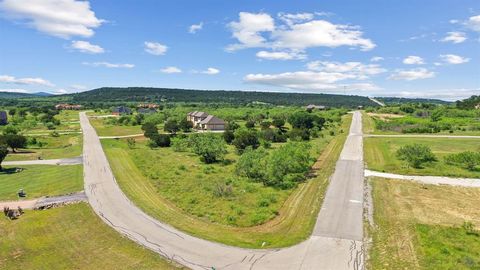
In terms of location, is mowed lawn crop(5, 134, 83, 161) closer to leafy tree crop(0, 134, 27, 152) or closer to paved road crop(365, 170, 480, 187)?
leafy tree crop(0, 134, 27, 152)

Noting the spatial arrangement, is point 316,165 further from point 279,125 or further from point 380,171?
point 279,125

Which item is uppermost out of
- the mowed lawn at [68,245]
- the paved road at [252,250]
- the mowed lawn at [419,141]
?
the mowed lawn at [419,141]

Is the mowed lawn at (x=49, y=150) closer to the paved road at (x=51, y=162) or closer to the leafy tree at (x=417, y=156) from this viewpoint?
the paved road at (x=51, y=162)

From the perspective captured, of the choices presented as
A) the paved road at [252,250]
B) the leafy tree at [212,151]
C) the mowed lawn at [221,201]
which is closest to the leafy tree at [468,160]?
the mowed lawn at [221,201]

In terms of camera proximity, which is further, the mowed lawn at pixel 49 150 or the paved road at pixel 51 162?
the mowed lawn at pixel 49 150

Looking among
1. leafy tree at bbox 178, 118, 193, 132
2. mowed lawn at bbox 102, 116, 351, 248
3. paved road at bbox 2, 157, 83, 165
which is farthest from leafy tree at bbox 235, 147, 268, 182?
leafy tree at bbox 178, 118, 193, 132

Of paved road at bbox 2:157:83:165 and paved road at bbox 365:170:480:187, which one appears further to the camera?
paved road at bbox 2:157:83:165

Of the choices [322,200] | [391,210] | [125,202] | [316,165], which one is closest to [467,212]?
[391,210]
